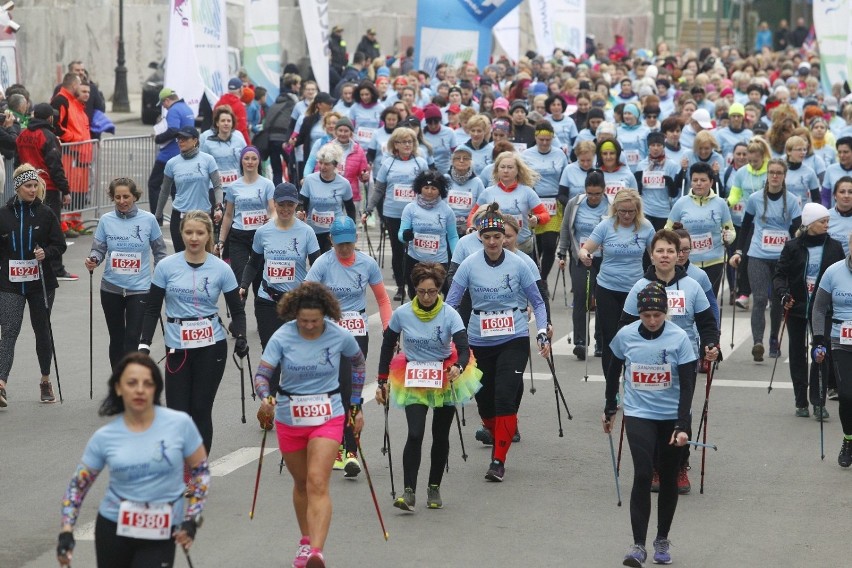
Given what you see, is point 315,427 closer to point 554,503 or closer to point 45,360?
point 554,503

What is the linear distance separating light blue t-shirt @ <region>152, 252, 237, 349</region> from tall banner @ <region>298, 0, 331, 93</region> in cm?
1587

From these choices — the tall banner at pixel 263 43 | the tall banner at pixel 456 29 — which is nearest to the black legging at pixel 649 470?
the tall banner at pixel 263 43

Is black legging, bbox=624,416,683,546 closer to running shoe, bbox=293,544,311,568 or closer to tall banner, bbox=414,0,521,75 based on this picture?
running shoe, bbox=293,544,311,568

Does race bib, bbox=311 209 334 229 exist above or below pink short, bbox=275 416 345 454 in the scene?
above

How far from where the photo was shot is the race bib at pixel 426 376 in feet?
32.8

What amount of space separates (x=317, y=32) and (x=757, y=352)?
13.4 m

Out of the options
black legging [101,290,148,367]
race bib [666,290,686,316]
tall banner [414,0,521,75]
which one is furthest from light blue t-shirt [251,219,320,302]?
tall banner [414,0,521,75]

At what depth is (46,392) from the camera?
1302cm

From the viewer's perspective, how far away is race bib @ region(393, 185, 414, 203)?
17.4 meters

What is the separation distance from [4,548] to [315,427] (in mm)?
1876

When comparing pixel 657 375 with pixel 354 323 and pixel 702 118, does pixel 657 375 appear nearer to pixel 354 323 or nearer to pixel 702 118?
pixel 354 323

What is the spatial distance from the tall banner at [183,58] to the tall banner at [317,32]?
4.49 meters

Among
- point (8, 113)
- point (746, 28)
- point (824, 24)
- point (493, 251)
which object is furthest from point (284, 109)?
point (746, 28)

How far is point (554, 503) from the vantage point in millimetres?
10242
